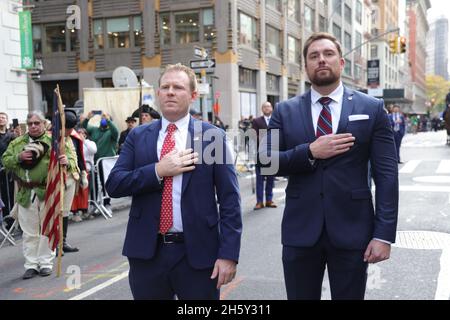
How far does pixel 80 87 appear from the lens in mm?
33438

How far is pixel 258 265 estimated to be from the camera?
6.16m

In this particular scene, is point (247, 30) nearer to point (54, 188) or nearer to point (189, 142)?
point (54, 188)

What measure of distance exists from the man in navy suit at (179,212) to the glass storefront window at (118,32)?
30764 millimetres

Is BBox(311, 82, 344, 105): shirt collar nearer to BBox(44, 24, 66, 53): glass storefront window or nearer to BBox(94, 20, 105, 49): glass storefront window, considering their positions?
BBox(94, 20, 105, 49): glass storefront window

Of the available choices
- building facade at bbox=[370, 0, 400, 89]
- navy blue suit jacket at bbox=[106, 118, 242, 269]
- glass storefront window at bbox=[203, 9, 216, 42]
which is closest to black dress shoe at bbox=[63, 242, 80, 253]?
navy blue suit jacket at bbox=[106, 118, 242, 269]

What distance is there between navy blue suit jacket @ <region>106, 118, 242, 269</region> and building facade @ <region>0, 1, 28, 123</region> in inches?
559

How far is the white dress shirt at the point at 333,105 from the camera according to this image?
10.4ft

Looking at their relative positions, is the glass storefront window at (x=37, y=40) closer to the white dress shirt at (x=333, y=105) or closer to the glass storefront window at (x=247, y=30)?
the glass storefront window at (x=247, y=30)

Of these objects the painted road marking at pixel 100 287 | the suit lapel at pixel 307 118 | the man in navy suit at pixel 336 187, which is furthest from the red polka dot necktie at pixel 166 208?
the painted road marking at pixel 100 287

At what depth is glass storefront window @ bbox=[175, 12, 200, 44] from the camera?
3123cm

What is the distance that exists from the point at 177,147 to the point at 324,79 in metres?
0.98

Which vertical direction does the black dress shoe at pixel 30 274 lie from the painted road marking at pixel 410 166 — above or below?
below

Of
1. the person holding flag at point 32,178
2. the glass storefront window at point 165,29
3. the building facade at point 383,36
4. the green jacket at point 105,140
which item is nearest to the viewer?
the person holding flag at point 32,178

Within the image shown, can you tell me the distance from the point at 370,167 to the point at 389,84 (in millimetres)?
89869
